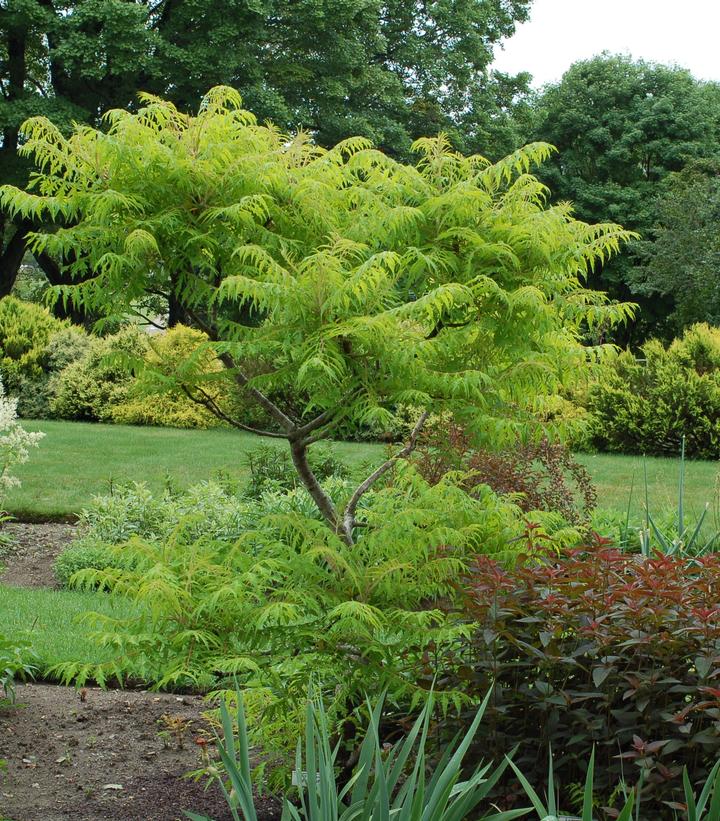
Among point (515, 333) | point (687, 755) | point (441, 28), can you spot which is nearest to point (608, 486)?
point (515, 333)

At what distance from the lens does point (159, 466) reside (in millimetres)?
12852

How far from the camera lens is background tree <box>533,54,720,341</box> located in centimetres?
3288

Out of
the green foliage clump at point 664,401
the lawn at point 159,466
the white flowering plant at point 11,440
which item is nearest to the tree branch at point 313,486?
the white flowering plant at point 11,440

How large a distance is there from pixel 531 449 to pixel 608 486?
4066mm

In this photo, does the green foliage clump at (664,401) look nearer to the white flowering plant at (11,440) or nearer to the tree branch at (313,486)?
the white flowering plant at (11,440)

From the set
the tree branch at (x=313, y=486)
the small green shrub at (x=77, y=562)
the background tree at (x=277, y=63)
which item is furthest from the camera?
the background tree at (x=277, y=63)

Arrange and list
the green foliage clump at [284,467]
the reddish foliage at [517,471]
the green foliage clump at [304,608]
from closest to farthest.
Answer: the green foliage clump at [304,608] → the reddish foliage at [517,471] → the green foliage clump at [284,467]

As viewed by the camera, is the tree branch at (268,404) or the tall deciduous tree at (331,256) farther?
the tree branch at (268,404)

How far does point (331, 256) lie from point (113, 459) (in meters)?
10.3

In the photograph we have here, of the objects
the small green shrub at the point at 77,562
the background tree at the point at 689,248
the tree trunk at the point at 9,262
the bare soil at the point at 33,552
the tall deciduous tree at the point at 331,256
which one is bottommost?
the bare soil at the point at 33,552

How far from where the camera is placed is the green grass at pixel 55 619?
19.2 ft

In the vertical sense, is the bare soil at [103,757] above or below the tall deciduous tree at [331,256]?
below

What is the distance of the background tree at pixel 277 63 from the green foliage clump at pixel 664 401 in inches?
445

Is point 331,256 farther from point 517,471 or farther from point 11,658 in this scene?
point 517,471
